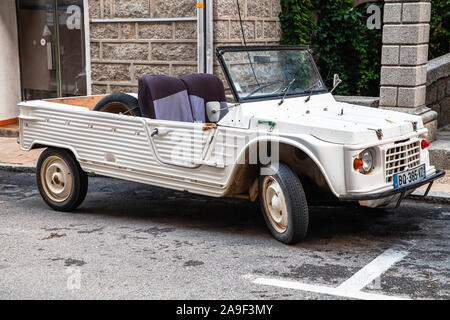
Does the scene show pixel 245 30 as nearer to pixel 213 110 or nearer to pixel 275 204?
pixel 213 110

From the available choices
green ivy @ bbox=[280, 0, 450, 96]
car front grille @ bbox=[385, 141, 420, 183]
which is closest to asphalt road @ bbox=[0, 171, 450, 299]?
car front grille @ bbox=[385, 141, 420, 183]

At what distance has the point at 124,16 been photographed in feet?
39.3

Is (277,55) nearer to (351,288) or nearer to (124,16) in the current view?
(351,288)

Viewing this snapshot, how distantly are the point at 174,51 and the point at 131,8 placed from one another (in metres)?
1.17

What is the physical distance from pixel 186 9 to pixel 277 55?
5014mm

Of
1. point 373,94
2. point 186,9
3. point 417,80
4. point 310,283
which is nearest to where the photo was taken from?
point 310,283

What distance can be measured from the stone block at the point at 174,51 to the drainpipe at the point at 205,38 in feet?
1.71

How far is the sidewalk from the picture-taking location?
7887 millimetres

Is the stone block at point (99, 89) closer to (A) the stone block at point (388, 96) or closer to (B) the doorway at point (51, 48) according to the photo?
(B) the doorway at point (51, 48)

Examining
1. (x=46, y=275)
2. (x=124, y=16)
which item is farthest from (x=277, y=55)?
(x=124, y=16)

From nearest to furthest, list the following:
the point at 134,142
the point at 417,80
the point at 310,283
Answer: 1. the point at 310,283
2. the point at 134,142
3. the point at 417,80

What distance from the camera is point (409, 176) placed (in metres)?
5.95

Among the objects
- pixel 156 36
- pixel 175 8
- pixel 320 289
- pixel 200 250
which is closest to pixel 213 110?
pixel 200 250
